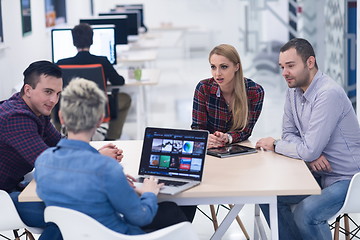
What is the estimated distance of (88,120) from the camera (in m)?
2.38

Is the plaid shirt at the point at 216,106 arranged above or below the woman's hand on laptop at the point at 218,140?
above

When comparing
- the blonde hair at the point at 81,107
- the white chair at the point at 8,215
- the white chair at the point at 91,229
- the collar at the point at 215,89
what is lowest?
the white chair at the point at 8,215

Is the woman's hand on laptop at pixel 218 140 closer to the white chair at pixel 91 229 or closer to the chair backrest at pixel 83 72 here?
the white chair at pixel 91 229

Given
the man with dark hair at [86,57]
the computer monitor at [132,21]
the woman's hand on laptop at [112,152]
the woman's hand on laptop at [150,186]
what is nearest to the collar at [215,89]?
the woman's hand on laptop at [112,152]

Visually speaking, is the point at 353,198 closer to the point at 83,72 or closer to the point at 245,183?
the point at 245,183

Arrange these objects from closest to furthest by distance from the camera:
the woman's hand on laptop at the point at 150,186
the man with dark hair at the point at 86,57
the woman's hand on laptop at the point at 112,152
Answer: the woman's hand on laptop at the point at 150,186
the woman's hand on laptop at the point at 112,152
the man with dark hair at the point at 86,57

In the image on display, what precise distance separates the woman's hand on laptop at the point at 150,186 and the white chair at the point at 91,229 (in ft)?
1.12

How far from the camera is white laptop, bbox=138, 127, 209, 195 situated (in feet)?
9.43

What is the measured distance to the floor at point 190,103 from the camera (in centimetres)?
452

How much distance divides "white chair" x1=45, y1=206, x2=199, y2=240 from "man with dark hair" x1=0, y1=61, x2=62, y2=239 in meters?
0.60

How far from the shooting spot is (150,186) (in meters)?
2.72

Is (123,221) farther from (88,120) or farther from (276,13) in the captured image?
(276,13)

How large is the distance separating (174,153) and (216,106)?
0.95m

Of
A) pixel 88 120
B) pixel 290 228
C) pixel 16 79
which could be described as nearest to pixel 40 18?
pixel 16 79
